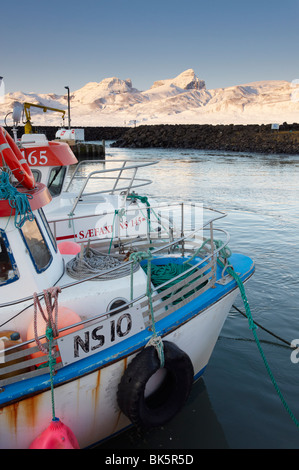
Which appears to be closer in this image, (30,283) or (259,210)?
(30,283)

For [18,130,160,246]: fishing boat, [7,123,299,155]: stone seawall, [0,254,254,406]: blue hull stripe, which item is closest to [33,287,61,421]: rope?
[0,254,254,406]: blue hull stripe

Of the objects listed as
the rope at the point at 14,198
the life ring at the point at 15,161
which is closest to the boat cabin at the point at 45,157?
the life ring at the point at 15,161

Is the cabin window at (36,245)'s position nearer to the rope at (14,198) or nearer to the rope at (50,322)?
the rope at (14,198)

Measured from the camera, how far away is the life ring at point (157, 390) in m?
4.03

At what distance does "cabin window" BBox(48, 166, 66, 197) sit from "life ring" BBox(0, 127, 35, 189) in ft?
14.3

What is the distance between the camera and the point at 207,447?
182 inches

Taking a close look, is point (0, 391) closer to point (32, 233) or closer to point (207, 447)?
point (32, 233)

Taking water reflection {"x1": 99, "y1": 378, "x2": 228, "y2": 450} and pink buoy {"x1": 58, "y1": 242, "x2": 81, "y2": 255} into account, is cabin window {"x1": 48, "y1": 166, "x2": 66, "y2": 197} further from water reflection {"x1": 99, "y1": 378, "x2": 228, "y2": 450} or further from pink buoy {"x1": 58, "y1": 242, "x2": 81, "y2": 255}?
water reflection {"x1": 99, "y1": 378, "x2": 228, "y2": 450}

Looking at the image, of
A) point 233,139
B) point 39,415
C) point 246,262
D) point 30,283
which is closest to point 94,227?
point 246,262

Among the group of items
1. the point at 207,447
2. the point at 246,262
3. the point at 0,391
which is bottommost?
the point at 207,447

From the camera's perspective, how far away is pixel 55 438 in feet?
11.6

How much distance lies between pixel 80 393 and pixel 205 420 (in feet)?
6.48

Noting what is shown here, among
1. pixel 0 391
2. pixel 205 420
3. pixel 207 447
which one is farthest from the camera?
pixel 205 420

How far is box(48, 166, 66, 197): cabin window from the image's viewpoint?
884cm
